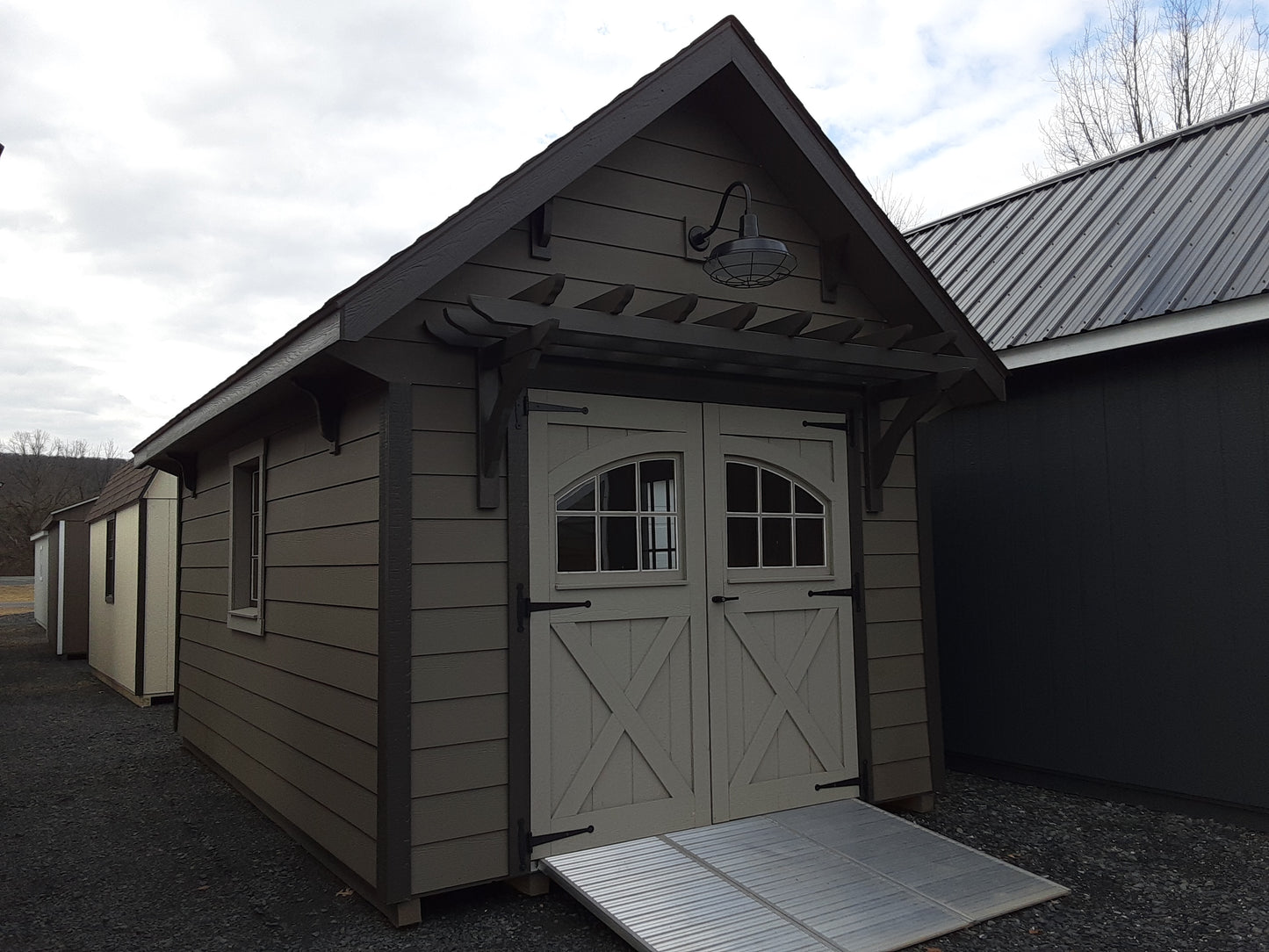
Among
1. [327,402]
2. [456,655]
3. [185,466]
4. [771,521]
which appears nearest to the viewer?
[456,655]

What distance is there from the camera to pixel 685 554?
4.35m

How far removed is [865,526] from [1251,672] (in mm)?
2023

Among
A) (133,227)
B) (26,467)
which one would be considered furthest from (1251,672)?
(26,467)

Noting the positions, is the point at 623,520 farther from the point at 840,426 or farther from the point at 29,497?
the point at 29,497

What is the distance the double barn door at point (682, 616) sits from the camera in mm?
4012

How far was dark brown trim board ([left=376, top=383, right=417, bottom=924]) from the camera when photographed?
11.7 feet

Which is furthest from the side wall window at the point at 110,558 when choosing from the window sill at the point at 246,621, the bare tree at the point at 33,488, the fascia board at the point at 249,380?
the bare tree at the point at 33,488

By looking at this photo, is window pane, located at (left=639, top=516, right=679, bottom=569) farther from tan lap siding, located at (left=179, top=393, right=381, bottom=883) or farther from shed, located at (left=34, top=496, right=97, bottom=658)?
shed, located at (left=34, top=496, right=97, bottom=658)

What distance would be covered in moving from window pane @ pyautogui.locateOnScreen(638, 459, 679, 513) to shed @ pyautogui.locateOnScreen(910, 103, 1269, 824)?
5.69ft

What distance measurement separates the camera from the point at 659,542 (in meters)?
4.34

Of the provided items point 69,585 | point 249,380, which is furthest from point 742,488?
point 69,585

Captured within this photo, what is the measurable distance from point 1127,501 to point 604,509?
10.1 feet

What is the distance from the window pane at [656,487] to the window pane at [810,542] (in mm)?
789

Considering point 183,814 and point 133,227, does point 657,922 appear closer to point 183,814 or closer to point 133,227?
point 183,814
